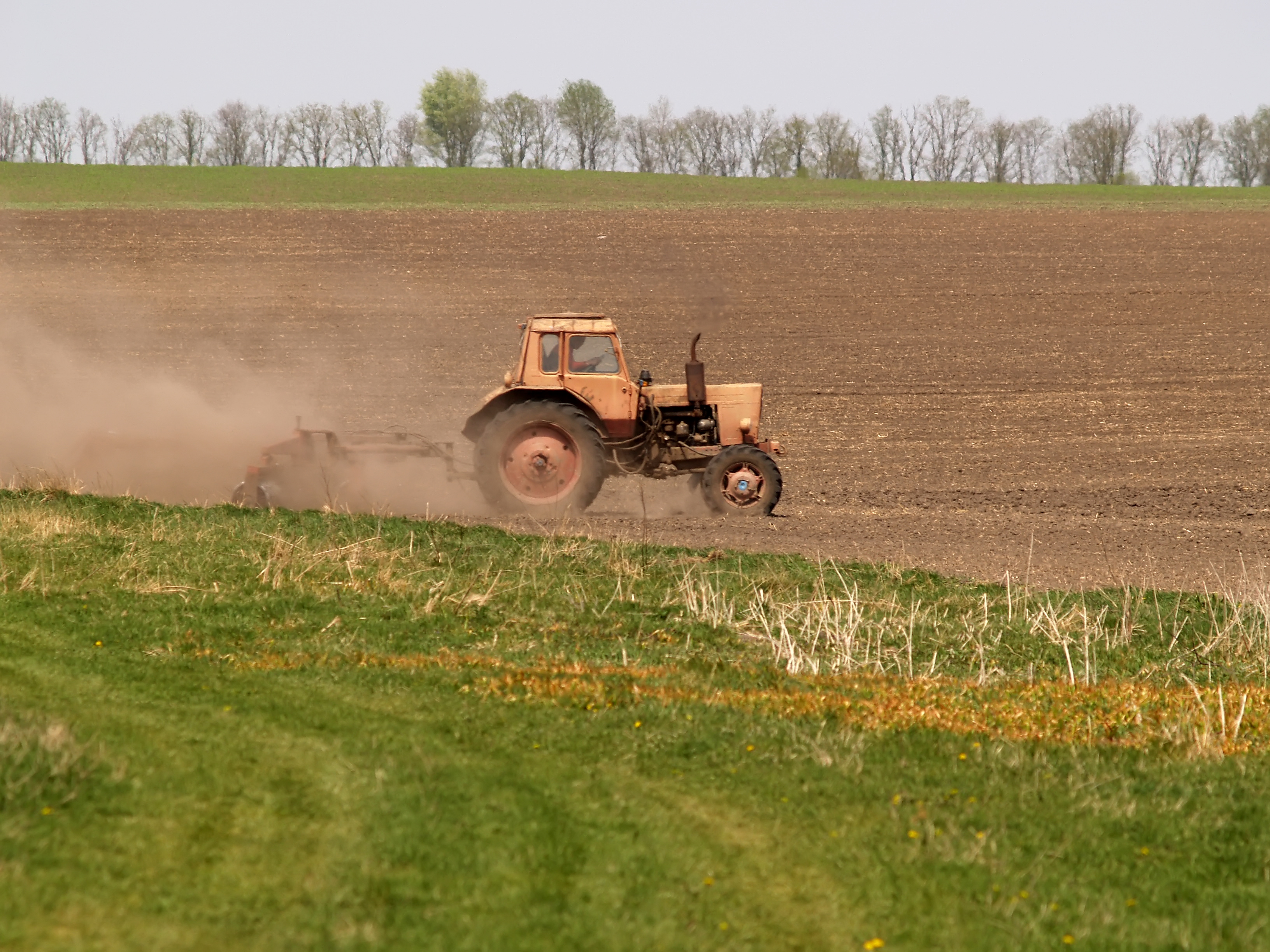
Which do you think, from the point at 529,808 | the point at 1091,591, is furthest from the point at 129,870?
the point at 1091,591

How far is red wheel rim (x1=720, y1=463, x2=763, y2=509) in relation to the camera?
54.9 feet

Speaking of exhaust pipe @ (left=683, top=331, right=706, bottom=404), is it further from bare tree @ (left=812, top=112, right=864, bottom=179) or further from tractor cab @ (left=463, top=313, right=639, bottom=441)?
bare tree @ (left=812, top=112, right=864, bottom=179)

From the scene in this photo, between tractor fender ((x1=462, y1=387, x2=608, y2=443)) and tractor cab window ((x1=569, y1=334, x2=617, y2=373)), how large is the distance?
1.14 ft

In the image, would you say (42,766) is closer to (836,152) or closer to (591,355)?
(591,355)

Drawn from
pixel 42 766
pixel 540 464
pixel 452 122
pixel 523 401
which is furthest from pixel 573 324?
pixel 452 122

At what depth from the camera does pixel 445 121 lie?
9300 cm

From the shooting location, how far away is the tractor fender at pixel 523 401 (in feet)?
55.0

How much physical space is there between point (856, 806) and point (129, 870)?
315 cm

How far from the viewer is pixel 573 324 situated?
1681 cm

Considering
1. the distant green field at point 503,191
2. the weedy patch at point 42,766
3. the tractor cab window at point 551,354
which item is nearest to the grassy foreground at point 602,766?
the weedy patch at point 42,766

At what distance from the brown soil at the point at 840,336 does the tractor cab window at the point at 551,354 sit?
78.8 inches

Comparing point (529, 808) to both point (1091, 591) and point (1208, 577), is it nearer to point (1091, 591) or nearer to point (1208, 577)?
point (1091, 591)

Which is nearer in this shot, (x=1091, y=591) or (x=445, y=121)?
(x=1091, y=591)

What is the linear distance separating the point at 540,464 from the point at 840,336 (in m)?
16.0
